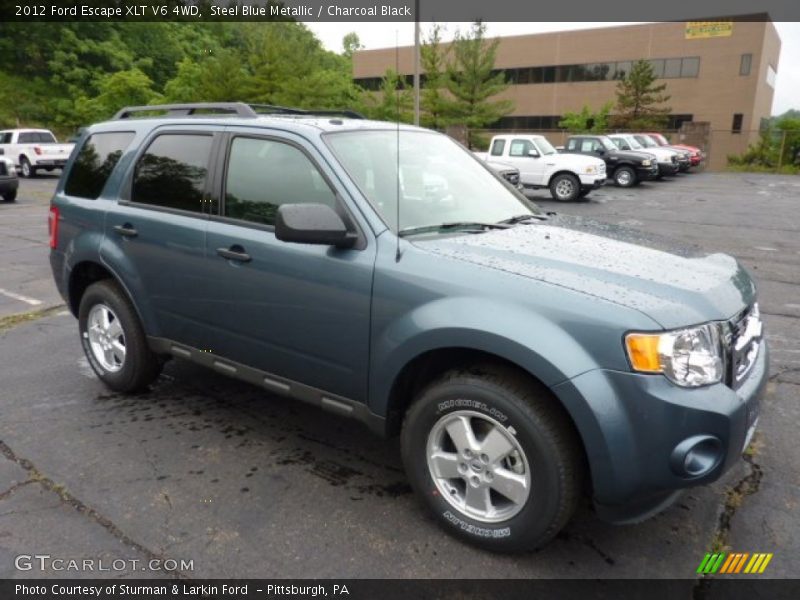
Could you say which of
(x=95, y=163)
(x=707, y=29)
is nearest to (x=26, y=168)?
(x=95, y=163)

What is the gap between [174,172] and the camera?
145 inches

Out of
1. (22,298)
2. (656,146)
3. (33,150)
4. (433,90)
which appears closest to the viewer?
(22,298)

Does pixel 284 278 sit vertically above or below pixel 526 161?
below

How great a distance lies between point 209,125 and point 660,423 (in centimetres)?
288

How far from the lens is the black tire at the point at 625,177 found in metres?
21.8

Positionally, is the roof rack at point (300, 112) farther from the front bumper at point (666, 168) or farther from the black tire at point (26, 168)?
the black tire at point (26, 168)

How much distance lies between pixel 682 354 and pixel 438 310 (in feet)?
3.07

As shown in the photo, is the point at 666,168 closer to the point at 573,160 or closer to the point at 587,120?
the point at 573,160

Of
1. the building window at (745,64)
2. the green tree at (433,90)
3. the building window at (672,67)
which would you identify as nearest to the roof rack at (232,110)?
the green tree at (433,90)

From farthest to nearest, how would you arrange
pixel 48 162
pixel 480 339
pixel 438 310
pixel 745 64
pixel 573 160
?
pixel 745 64 < pixel 48 162 < pixel 573 160 < pixel 438 310 < pixel 480 339

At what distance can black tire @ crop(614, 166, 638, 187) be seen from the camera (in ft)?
71.5

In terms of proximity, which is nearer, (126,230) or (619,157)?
(126,230)

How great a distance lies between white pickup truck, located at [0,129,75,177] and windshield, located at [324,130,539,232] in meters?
24.0

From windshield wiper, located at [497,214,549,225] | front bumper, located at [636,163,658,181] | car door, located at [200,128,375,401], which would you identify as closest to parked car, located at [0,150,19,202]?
car door, located at [200,128,375,401]
